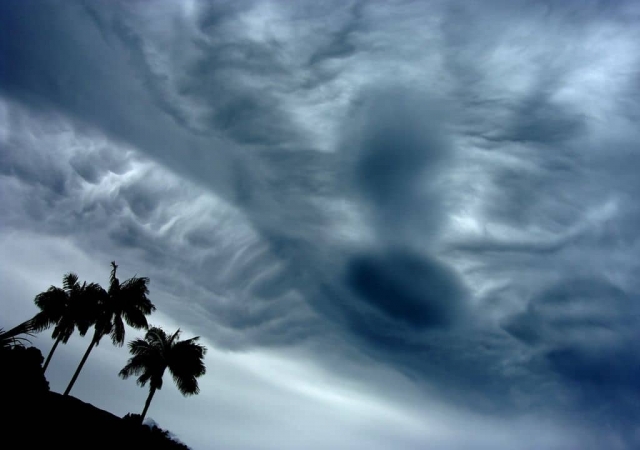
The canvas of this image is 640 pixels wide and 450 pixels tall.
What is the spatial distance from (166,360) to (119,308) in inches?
278

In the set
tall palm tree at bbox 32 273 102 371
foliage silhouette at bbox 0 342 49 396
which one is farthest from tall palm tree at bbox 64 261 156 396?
foliage silhouette at bbox 0 342 49 396

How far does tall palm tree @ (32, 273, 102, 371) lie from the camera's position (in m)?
33.1

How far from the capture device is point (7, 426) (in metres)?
17.0

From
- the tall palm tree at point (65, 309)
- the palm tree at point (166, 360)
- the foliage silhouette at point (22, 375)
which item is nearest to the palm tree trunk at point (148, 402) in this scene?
the palm tree at point (166, 360)

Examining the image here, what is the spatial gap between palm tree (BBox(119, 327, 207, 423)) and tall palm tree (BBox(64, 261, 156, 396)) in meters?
2.98

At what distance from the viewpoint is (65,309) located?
114 ft

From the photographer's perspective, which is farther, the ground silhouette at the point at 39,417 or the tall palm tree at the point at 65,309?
the tall palm tree at the point at 65,309

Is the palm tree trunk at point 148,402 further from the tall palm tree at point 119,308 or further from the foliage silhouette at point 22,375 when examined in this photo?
the foliage silhouette at point 22,375

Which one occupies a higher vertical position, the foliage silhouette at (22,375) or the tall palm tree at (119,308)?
the tall palm tree at (119,308)

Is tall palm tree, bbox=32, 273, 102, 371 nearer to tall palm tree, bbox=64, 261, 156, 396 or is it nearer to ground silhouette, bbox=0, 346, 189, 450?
tall palm tree, bbox=64, 261, 156, 396

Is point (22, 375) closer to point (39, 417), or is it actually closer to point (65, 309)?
point (39, 417)

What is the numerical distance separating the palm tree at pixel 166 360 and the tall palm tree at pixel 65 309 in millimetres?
5544

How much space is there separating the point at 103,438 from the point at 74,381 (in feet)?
33.2

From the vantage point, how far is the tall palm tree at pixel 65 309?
33125 mm
